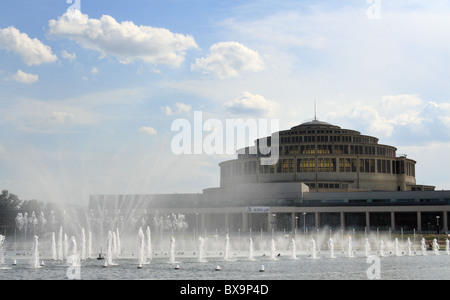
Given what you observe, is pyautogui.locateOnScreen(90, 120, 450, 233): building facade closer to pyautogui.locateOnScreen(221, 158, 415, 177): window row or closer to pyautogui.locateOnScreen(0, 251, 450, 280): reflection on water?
pyautogui.locateOnScreen(221, 158, 415, 177): window row

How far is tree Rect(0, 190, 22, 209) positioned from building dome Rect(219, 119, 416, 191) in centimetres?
6386

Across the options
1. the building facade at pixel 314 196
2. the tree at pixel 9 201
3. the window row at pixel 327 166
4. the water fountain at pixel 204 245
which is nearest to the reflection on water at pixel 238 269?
the water fountain at pixel 204 245

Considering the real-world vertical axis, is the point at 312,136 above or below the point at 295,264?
above

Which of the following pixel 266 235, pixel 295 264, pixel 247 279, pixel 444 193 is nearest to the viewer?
pixel 247 279

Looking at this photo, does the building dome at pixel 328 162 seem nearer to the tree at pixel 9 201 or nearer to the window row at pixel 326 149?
the window row at pixel 326 149

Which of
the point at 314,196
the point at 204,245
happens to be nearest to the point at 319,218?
the point at 314,196

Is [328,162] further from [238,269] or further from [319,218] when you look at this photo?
[238,269]

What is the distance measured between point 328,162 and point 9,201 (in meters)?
88.8

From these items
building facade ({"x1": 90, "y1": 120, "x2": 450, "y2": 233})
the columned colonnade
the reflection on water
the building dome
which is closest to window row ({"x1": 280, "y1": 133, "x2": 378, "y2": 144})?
the building dome

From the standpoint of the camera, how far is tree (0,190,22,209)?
160 meters
